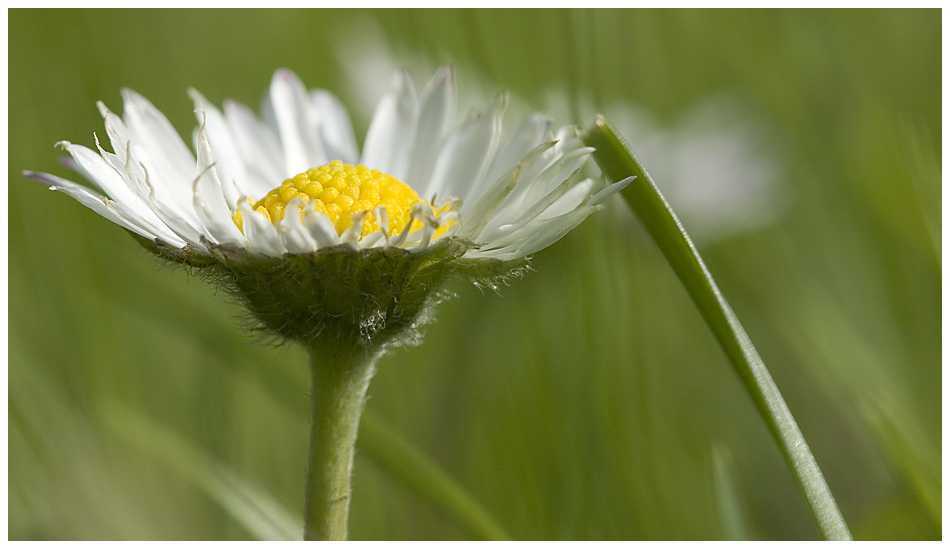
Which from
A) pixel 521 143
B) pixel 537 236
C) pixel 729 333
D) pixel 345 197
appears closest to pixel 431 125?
pixel 521 143

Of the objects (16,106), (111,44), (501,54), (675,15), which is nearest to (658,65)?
Answer: (675,15)

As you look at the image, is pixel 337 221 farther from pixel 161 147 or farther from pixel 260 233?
pixel 161 147

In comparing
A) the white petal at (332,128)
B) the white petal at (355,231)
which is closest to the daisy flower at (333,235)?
the white petal at (355,231)

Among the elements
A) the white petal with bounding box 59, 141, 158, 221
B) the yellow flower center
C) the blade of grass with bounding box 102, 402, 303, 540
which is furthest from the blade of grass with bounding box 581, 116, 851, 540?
the blade of grass with bounding box 102, 402, 303, 540

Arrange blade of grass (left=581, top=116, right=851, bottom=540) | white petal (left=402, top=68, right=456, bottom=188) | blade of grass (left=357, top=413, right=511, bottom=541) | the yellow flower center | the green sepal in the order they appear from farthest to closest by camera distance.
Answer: white petal (left=402, top=68, right=456, bottom=188)
blade of grass (left=357, top=413, right=511, bottom=541)
the yellow flower center
the green sepal
blade of grass (left=581, top=116, right=851, bottom=540)

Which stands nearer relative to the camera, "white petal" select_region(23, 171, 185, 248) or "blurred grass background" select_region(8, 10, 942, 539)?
"white petal" select_region(23, 171, 185, 248)

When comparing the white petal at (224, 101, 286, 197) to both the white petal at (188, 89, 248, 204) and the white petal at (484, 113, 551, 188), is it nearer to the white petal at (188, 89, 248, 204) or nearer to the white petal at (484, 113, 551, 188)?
the white petal at (188, 89, 248, 204)

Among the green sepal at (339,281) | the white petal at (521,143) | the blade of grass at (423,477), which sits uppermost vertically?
the white petal at (521,143)

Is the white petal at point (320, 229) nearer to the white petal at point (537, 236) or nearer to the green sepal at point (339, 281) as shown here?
the green sepal at point (339, 281)
